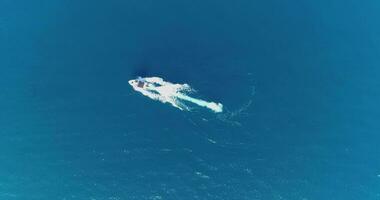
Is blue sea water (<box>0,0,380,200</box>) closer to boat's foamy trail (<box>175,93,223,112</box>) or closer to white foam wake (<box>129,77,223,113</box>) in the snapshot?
boat's foamy trail (<box>175,93,223,112</box>)

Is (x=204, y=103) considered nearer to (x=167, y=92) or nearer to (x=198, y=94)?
(x=198, y=94)

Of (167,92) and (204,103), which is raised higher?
(167,92)

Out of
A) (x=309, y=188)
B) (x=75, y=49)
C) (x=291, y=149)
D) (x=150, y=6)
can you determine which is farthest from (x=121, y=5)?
(x=309, y=188)

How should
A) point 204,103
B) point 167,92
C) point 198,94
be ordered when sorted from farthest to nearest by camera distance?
point 167,92
point 198,94
point 204,103

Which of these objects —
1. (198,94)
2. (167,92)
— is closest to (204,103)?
(198,94)

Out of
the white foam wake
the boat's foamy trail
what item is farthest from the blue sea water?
A: the white foam wake

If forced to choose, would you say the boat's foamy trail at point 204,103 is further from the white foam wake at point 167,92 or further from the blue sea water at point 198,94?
the blue sea water at point 198,94

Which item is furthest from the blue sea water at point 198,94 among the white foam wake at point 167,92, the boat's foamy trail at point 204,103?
the white foam wake at point 167,92
